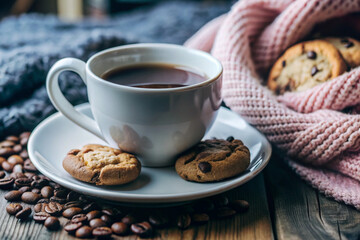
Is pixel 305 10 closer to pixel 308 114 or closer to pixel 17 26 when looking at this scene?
pixel 308 114

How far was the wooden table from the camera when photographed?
862mm

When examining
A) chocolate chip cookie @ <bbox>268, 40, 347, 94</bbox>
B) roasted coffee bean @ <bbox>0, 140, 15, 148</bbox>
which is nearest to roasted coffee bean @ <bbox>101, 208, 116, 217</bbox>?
roasted coffee bean @ <bbox>0, 140, 15, 148</bbox>

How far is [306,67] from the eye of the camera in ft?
3.94

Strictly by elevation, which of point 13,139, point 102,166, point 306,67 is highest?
point 306,67

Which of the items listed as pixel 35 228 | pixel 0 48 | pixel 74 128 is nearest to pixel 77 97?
pixel 74 128

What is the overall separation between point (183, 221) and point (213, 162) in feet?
0.48

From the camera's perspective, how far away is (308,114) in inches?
42.6

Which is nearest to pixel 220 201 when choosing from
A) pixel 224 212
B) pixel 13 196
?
pixel 224 212

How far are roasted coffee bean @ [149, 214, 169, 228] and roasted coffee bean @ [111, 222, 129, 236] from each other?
0.05 m

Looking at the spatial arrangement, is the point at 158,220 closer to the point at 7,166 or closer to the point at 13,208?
the point at 13,208

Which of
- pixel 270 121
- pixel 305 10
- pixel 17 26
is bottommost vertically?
pixel 17 26

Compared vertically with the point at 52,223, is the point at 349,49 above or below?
above

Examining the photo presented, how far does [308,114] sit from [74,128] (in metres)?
0.64

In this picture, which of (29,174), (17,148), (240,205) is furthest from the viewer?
(17,148)
